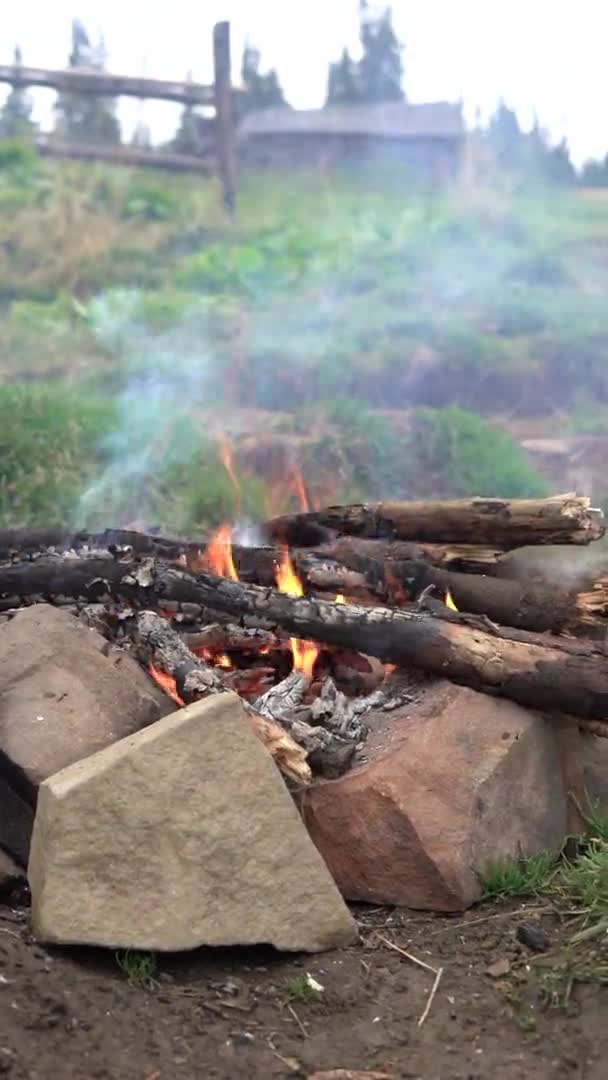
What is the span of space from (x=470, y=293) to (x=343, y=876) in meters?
12.8

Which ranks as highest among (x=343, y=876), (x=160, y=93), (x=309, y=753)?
(x=160, y=93)

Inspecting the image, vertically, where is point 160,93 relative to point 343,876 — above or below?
above

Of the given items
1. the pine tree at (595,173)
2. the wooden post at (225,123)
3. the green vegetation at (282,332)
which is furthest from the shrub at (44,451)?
the pine tree at (595,173)

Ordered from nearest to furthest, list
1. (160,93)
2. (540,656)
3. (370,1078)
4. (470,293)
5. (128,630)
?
(370,1078) → (540,656) → (128,630) → (470,293) → (160,93)

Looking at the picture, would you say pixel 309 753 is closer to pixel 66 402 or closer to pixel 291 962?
pixel 291 962

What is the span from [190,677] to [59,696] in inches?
16.1

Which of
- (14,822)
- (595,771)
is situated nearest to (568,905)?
(595,771)

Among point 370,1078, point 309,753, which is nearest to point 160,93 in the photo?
point 309,753

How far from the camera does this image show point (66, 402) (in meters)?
9.84

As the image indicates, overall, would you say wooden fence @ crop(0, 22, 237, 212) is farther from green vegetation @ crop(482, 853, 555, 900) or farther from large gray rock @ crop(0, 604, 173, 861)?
green vegetation @ crop(482, 853, 555, 900)

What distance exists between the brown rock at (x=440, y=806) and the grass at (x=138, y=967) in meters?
0.70

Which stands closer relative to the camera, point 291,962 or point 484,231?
point 291,962

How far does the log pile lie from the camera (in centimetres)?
369

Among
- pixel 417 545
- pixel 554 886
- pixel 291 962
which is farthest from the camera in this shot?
pixel 417 545
